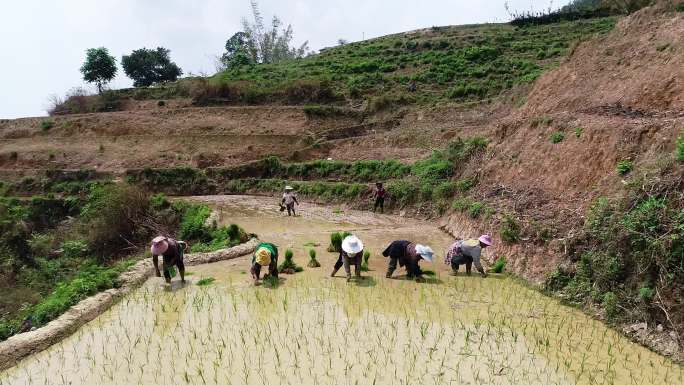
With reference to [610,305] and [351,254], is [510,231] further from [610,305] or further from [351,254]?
[351,254]

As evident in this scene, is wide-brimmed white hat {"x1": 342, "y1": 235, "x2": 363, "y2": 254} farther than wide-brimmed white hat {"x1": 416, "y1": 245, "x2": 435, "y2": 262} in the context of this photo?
Yes

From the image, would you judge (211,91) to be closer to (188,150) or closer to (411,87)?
(188,150)

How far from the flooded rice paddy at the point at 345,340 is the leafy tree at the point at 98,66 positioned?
43.6 m

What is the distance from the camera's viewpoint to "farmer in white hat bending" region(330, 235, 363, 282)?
32.4ft

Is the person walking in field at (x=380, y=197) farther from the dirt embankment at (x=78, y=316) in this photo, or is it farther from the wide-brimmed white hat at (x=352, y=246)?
the wide-brimmed white hat at (x=352, y=246)

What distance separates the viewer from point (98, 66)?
46.8 meters

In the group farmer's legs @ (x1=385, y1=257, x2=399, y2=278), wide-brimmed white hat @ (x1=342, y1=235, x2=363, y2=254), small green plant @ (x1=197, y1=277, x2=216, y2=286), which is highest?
wide-brimmed white hat @ (x1=342, y1=235, x2=363, y2=254)

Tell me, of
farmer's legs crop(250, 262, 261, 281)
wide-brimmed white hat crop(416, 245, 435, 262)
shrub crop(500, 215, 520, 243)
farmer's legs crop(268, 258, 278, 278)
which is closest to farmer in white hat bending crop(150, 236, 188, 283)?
farmer's legs crop(250, 262, 261, 281)

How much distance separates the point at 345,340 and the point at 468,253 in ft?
13.8

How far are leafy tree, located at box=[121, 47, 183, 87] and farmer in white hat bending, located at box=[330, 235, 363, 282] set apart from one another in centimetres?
5203

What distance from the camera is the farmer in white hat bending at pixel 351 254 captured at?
9.89m

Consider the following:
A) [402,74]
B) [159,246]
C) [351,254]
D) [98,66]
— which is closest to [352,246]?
[351,254]

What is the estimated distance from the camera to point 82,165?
103 feet

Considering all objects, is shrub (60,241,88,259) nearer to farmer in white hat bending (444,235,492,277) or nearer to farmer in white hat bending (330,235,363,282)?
farmer in white hat bending (330,235,363,282)
